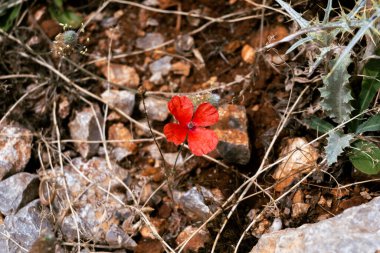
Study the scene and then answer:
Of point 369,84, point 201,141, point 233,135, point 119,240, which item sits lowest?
point 119,240

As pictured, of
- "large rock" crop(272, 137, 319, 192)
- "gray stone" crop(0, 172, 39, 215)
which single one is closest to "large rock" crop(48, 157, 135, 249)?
"gray stone" crop(0, 172, 39, 215)

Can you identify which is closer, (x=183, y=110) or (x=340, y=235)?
(x=340, y=235)

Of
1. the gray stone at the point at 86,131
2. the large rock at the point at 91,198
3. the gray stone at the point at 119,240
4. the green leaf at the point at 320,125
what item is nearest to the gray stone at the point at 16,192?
the large rock at the point at 91,198

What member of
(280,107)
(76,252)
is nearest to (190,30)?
(280,107)

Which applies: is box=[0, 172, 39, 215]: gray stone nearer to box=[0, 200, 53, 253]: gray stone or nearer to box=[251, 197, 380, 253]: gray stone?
box=[0, 200, 53, 253]: gray stone

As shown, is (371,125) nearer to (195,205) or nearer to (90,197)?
(195,205)

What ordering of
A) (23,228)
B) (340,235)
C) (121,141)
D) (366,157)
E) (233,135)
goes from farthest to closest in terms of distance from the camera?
(121,141) → (233,135) → (23,228) → (366,157) → (340,235)

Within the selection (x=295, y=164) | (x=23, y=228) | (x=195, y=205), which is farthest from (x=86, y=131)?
(x=295, y=164)

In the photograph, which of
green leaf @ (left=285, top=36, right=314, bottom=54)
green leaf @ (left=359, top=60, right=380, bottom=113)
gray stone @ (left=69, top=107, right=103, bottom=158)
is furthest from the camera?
→ gray stone @ (left=69, top=107, right=103, bottom=158)
